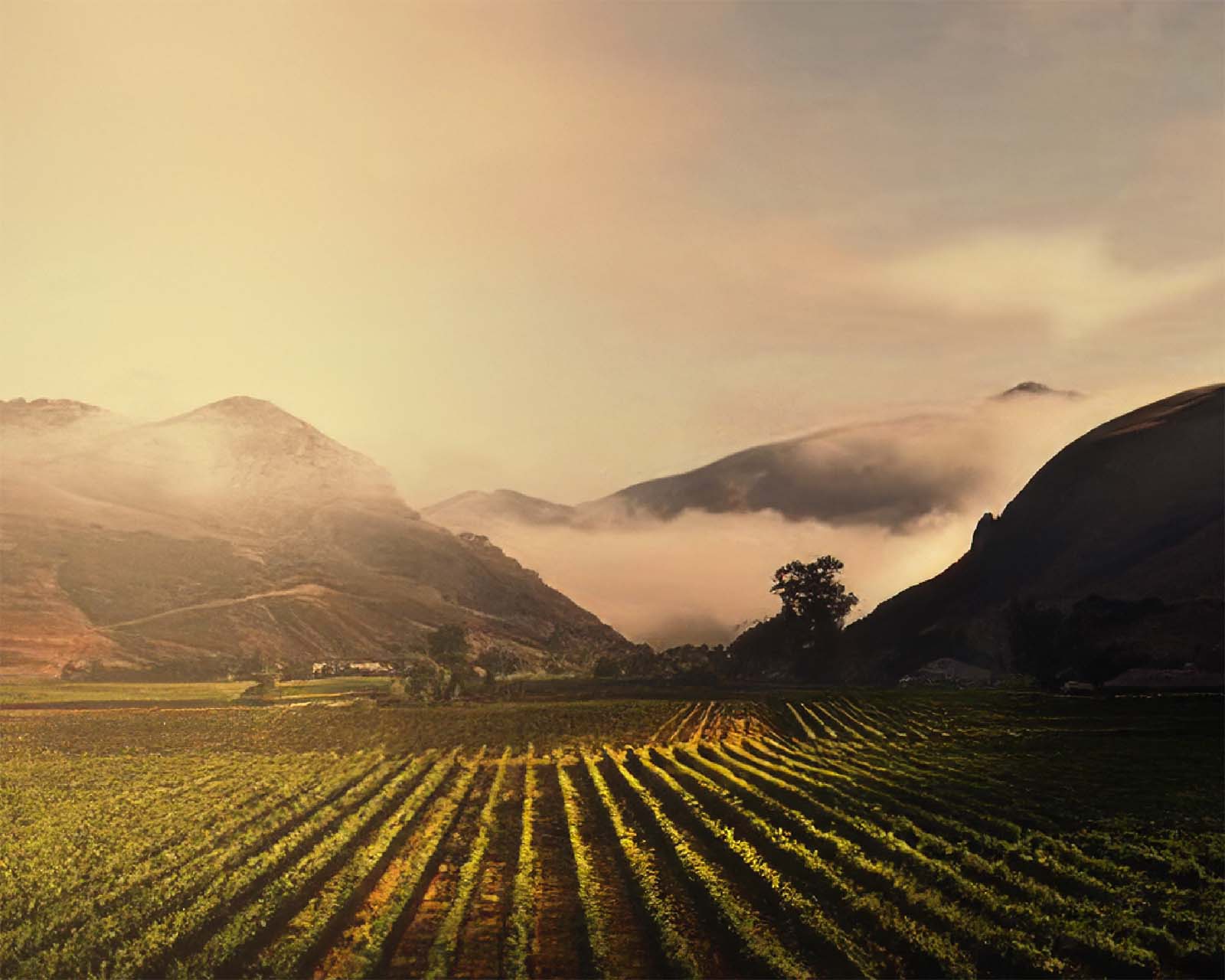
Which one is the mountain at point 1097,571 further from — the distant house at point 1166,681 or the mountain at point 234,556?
the mountain at point 234,556

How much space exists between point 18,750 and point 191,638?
19.8 metres

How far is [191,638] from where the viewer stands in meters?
55.3

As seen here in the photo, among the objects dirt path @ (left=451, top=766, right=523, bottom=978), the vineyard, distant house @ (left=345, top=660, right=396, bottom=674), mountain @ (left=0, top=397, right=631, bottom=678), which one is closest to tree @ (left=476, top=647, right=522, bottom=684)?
mountain @ (left=0, top=397, right=631, bottom=678)

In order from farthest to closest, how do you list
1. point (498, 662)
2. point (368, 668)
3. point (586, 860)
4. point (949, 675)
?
point (949, 675)
point (368, 668)
point (498, 662)
point (586, 860)

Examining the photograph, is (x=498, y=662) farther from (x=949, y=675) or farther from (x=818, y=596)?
(x=949, y=675)

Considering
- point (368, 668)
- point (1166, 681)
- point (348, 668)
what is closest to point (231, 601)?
point (348, 668)

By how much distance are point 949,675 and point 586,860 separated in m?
86.9

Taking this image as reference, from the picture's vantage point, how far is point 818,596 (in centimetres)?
8800

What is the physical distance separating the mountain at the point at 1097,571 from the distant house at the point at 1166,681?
58.5 inches

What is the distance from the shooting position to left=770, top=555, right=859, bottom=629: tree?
86812 mm

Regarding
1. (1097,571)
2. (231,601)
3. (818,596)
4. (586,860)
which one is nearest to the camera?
(586,860)

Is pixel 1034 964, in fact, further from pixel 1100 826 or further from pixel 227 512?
pixel 227 512

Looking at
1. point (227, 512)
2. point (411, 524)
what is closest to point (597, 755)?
point (411, 524)

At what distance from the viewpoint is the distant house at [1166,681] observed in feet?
228
